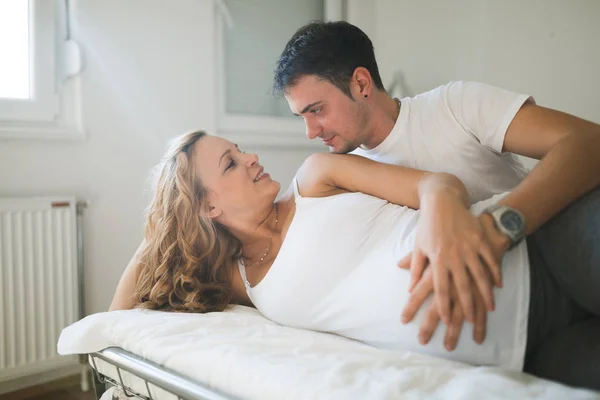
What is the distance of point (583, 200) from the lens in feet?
3.09

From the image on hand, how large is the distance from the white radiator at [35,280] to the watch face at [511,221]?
5.21ft

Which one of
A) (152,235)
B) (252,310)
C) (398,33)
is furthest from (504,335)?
(398,33)

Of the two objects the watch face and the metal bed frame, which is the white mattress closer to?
the metal bed frame

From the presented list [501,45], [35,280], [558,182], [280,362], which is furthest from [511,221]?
[501,45]

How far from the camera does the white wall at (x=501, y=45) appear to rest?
2346 millimetres

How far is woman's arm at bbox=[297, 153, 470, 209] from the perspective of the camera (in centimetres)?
113

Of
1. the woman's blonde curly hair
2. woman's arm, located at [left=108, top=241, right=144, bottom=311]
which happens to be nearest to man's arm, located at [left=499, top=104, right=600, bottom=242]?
the woman's blonde curly hair

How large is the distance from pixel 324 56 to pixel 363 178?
427 mm

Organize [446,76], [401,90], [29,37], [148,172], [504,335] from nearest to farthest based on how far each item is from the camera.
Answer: [504,335], [29,37], [148,172], [446,76], [401,90]

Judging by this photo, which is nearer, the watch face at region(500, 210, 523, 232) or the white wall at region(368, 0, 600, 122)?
the watch face at region(500, 210, 523, 232)

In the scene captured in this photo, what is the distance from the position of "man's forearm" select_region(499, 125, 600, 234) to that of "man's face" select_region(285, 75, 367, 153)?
53cm

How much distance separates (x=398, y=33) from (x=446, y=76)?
43cm

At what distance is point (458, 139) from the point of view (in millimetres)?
1381

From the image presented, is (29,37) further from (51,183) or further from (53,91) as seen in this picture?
(51,183)
